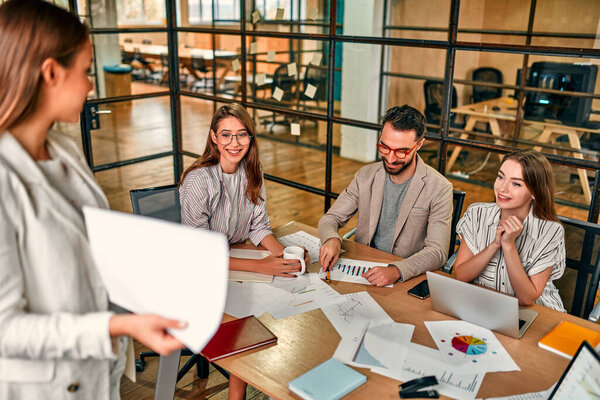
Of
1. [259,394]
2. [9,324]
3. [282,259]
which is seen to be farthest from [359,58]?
[9,324]

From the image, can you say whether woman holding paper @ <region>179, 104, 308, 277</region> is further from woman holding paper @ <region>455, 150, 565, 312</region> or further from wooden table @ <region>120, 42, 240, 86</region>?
wooden table @ <region>120, 42, 240, 86</region>

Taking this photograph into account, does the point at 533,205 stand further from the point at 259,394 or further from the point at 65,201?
the point at 65,201

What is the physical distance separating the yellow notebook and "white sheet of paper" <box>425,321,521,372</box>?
0.15 m

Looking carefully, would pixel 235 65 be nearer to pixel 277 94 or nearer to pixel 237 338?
pixel 277 94

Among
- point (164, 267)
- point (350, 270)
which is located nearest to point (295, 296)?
point (350, 270)

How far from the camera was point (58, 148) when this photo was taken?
105cm

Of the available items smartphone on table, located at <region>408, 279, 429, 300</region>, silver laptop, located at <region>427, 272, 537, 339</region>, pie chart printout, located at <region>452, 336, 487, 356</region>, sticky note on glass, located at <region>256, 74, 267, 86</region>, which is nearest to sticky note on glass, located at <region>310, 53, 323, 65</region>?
sticky note on glass, located at <region>256, 74, 267, 86</region>

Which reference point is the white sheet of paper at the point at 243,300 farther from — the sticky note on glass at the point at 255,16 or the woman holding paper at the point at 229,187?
the sticky note on glass at the point at 255,16

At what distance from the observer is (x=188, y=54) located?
4.20 metres

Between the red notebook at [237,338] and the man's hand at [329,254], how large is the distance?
463 millimetres

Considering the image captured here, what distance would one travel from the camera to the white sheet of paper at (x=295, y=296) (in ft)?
5.74

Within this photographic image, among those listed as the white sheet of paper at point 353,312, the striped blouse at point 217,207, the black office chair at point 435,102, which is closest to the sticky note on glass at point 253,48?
the black office chair at point 435,102

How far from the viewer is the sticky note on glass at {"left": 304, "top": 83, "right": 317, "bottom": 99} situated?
340 centimetres

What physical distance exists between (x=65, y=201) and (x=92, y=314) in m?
0.22
